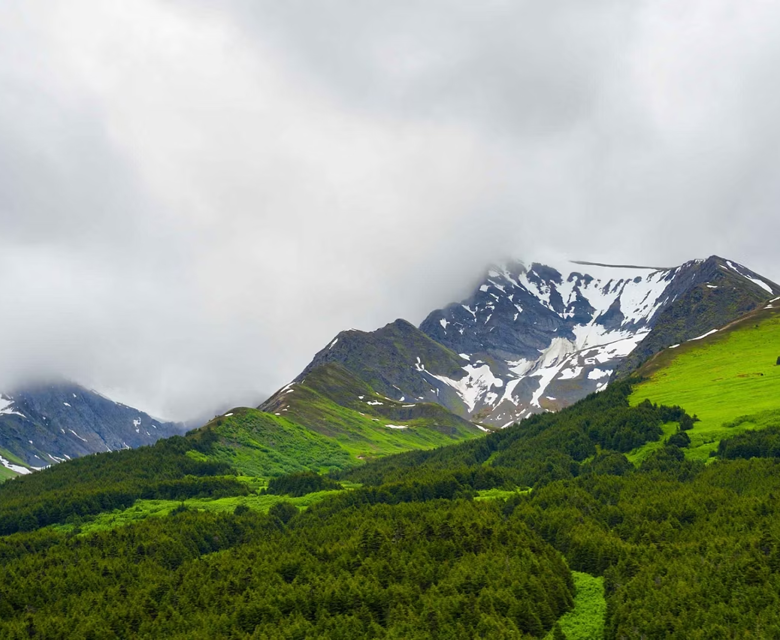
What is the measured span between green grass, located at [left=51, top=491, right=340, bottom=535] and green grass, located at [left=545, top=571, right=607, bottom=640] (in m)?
86.0

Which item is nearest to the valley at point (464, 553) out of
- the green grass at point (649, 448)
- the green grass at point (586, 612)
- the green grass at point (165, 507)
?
the green grass at point (586, 612)

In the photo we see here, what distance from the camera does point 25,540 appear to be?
12588 cm

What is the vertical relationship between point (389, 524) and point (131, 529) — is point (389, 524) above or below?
above

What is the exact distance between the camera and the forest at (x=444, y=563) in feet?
205

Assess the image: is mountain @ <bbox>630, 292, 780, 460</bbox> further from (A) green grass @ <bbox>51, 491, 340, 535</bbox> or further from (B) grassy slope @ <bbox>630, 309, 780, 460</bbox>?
(A) green grass @ <bbox>51, 491, 340, 535</bbox>

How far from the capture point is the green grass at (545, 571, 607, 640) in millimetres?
63188

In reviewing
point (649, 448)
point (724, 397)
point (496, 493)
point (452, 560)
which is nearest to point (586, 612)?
point (452, 560)

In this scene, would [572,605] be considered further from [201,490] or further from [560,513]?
[201,490]

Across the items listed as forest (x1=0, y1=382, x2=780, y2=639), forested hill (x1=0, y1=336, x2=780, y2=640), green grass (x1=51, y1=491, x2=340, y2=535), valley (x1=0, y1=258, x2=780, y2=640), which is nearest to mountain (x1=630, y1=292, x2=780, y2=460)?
valley (x1=0, y1=258, x2=780, y2=640)

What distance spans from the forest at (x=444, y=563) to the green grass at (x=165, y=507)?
478 cm

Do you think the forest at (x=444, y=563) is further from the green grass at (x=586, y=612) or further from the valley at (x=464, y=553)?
the green grass at (x=586, y=612)

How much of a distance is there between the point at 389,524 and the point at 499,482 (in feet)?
174

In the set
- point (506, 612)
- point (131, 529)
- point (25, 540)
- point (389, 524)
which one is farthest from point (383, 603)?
point (25, 540)

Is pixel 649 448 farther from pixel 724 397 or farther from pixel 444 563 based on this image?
pixel 444 563
